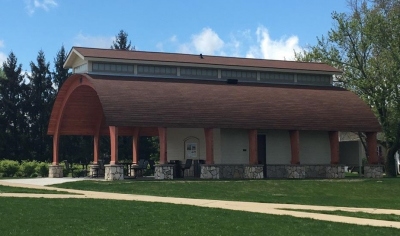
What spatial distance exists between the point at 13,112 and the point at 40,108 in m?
2.20

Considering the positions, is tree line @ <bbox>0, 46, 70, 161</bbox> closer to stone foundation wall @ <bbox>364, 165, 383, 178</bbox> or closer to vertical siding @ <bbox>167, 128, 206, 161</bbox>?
vertical siding @ <bbox>167, 128, 206, 161</bbox>

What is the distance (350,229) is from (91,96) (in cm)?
2307

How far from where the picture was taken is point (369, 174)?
3597cm

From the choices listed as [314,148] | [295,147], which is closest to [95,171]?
[295,147]

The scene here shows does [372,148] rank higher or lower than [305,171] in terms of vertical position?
higher

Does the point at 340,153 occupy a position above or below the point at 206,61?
below

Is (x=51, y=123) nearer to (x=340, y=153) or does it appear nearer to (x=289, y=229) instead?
(x=340, y=153)

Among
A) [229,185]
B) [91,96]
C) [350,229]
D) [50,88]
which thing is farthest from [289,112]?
[50,88]

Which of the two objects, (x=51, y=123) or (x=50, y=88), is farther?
(x=50, y=88)

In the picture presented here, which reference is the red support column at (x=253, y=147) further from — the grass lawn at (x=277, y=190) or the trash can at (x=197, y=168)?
the grass lawn at (x=277, y=190)

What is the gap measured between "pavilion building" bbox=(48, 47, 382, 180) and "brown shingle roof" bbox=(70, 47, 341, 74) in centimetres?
7

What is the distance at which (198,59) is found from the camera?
36469 millimetres

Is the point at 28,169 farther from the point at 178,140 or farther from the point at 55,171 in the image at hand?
the point at 178,140

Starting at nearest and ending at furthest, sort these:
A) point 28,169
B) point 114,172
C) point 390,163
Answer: point 114,172, point 28,169, point 390,163
